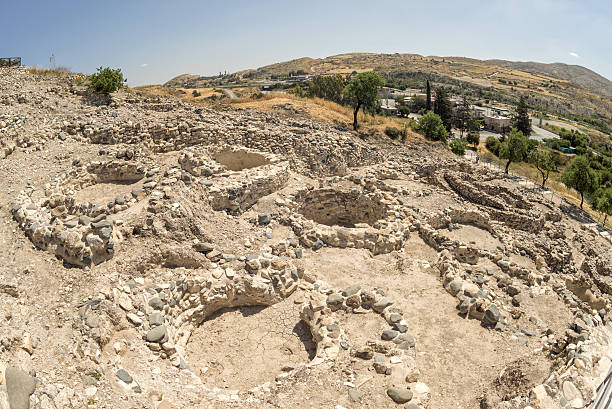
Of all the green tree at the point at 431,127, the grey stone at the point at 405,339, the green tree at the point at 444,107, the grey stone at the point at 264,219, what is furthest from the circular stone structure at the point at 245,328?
the green tree at the point at 444,107

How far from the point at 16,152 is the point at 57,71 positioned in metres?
10.8

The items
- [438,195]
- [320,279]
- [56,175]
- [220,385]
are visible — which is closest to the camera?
[220,385]

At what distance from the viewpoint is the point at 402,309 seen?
366 inches

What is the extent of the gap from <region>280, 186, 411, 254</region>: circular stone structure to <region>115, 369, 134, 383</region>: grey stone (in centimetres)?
695

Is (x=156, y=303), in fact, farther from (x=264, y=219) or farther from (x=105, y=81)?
(x=105, y=81)

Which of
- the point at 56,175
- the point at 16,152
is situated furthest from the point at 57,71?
the point at 56,175

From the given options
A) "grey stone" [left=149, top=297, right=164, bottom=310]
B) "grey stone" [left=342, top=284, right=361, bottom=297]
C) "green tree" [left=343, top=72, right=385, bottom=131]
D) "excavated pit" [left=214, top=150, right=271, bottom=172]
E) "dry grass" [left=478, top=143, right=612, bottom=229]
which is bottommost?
"dry grass" [left=478, top=143, right=612, bottom=229]

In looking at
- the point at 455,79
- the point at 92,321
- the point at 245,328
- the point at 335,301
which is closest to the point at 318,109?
the point at 335,301

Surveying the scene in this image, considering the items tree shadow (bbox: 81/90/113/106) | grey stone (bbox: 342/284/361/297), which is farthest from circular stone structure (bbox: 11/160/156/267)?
tree shadow (bbox: 81/90/113/106)

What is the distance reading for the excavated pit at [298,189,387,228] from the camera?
1517 centimetres

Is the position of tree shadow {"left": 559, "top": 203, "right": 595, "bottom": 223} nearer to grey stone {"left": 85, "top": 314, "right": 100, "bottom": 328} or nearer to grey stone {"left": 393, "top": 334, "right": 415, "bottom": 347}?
grey stone {"left": 393, "top": 334, "right": 415, "bottom": 347}

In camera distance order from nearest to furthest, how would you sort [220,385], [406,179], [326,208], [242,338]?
[220,385] → [242,338] → [326,208] → [406,179]

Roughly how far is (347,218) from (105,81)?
46.4ft

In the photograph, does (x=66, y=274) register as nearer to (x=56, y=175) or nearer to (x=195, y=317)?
(x=195, y=317)
